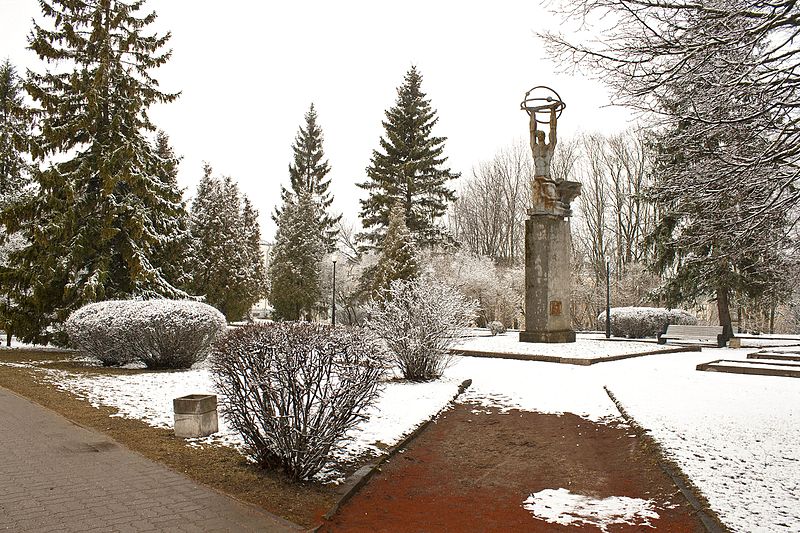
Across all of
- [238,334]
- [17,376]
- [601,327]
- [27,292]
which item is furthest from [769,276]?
[27,292]

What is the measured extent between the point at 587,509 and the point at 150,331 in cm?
1112

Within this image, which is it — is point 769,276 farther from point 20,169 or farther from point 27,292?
point 20,169

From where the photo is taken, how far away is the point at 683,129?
21.2 ft

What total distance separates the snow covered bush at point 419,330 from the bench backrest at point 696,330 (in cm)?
1759

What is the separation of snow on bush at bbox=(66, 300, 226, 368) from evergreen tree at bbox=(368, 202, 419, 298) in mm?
19782

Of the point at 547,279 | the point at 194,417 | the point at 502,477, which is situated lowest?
the point at 502,477

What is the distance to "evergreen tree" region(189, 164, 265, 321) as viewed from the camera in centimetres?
3784

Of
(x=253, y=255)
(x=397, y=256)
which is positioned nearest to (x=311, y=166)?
(x=253, y=255)

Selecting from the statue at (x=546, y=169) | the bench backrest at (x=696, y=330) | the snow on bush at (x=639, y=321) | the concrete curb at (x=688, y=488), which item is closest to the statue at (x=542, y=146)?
the statue at (x=546, y=169)

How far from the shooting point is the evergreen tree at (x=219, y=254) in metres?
37.8

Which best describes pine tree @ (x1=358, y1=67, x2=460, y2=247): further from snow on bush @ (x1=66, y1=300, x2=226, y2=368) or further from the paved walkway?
the paved walkway

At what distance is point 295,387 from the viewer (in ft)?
17.7

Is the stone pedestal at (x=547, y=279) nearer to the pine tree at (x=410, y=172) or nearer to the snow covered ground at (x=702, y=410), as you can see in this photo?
the snow covered ground at (x=702, y=410)

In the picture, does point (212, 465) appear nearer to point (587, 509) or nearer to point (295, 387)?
point (295, 387)
